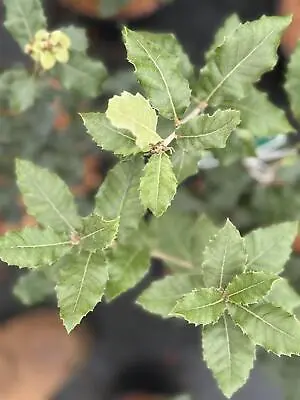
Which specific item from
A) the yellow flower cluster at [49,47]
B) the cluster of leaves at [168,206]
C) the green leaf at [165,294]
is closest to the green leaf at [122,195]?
the cluster of leaves at [168,206]

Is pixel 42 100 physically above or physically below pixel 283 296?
above

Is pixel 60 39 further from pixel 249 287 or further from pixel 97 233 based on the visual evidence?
pixel 249 287

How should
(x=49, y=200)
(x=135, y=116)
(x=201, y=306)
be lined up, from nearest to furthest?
(x=135, y=116) < (x=201, y=306) < (x=49, y=200)

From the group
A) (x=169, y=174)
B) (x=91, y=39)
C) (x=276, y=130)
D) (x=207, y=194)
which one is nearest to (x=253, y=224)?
(x=207, y=194)

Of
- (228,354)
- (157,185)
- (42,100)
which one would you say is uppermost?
(157,185)

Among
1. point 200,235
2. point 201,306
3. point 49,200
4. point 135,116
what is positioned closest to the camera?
point 135,116

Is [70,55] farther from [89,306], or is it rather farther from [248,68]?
[89,306]

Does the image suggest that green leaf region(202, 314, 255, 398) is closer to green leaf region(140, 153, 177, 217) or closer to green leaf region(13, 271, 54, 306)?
green leaf region(140, 153, 177, 217)

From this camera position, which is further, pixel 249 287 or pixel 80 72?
pixel 80 72

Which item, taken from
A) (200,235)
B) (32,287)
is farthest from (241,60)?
(32,287)
